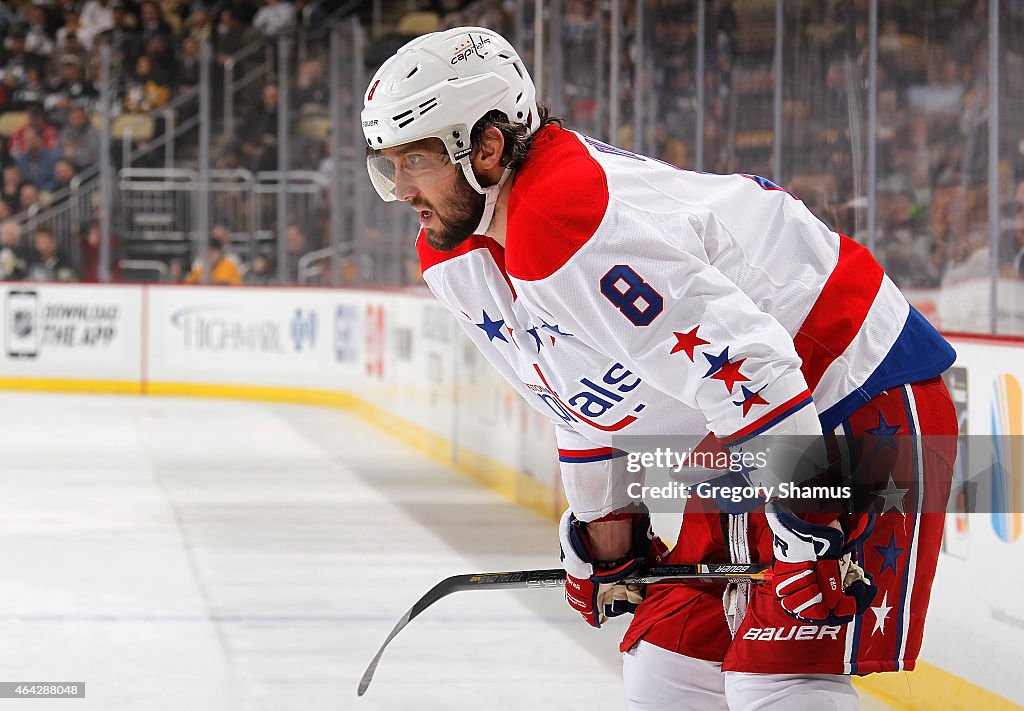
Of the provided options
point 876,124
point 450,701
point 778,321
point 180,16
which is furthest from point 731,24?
point 180,16

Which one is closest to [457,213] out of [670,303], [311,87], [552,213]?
[552,213]

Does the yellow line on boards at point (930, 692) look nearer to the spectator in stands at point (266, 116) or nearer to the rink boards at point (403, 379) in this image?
the rink boards at point (403, 379)

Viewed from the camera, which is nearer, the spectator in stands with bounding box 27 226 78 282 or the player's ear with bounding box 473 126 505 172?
the player's ear with bounding box 473 126 505 172

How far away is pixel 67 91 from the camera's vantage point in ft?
43.6

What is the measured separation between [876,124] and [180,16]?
12.0 metres

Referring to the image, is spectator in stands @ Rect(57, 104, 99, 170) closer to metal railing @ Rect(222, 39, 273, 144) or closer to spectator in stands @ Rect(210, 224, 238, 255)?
metal railing @ Rect(222, 39, 273, 144)

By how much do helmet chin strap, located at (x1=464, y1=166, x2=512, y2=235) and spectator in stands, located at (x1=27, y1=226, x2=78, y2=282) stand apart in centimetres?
1119

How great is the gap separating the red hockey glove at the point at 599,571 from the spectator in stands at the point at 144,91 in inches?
458

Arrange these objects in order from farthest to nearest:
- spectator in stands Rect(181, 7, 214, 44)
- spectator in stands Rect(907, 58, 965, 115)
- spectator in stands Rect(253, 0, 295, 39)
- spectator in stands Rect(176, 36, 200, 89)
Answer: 1. spectator in stands Rect(253, 0, 295, 39)
2. spectator in stands Rect(181, 7, 214, 44)
3. spectator in stands Rect(176, 36, 200, 89)
4. spectator in stands Rect(907, 58, 965, 115)

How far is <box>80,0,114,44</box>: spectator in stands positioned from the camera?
14711 mm

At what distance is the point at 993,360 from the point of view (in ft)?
10.6

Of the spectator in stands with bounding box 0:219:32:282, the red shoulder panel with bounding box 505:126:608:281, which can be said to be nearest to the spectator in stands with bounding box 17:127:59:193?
the spectator in stands with bounding box 0:219:32:282

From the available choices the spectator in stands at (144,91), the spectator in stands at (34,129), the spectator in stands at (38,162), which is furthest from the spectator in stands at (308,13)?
the spectator in stands at (38,162)

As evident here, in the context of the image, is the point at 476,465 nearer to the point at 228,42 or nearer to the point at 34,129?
the point at 228,42
